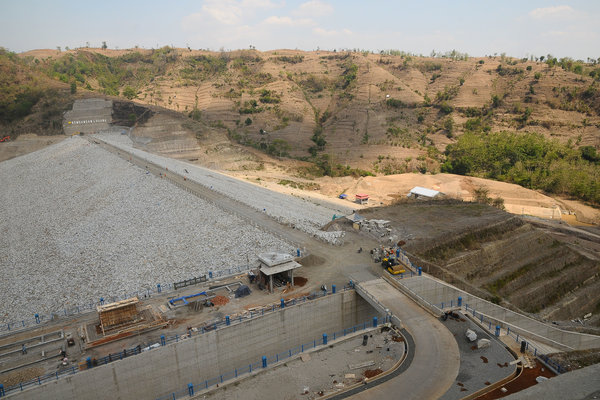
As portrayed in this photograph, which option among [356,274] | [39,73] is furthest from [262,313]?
[39,73]

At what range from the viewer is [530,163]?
70062mm

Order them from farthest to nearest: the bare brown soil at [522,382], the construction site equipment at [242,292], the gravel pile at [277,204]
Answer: the gravel pile at [277,204] → the construction site equipment at [242,292] → the bare brown soil at [522,382]

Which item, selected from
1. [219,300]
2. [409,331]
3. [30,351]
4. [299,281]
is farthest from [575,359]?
[30,351]

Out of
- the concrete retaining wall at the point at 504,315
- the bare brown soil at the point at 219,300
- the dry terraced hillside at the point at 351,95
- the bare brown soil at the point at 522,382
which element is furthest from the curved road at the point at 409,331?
the dry terraced hillside at the point at 351,95

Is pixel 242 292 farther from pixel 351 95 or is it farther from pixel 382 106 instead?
pixel 351 95

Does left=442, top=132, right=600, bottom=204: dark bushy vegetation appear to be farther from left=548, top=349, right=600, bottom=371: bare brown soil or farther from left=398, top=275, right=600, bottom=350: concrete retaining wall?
left=548, top=349, right=600, bottom=371: bare brown soil

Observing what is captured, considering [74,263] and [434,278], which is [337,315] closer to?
[434,278]

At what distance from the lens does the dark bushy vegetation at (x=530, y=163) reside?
62625mm

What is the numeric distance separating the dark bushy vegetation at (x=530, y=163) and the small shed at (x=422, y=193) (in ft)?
56.0

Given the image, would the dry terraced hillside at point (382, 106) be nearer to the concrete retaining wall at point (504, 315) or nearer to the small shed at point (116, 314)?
the concrete retaining wall at point (504, 315)

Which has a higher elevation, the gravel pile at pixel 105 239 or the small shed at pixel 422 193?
the gravel pile at pixel 105 239

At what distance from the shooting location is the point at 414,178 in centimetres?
7000

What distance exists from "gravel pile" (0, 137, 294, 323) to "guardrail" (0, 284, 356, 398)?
796 centimetres

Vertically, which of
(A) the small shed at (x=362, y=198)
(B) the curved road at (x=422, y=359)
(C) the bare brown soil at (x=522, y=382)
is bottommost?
(A) the small shed at (x=362, y=198)
